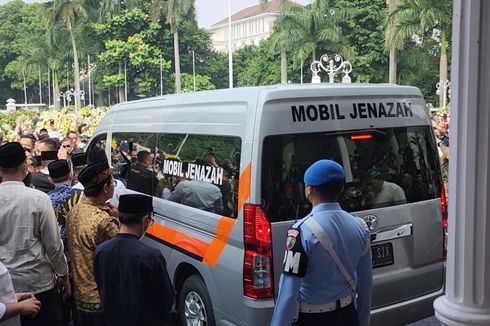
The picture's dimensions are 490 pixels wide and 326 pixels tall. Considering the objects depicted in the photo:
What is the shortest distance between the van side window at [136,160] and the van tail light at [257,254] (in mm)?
1909

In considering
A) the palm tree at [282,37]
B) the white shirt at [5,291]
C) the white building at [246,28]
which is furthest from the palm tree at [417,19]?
the white building at [246,28]

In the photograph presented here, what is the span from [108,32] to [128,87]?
7806 mm

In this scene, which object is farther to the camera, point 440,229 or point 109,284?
point 440,229

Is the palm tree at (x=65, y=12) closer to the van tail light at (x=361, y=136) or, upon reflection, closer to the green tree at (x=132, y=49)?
the green tree at (x=132, y=49)

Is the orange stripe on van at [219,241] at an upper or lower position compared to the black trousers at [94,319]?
upper

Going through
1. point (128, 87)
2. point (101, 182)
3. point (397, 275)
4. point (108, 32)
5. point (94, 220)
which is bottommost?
point (397, 275)

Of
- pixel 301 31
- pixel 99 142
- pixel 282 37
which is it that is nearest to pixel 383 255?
pixel 99 142

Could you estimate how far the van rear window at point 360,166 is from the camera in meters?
3.74

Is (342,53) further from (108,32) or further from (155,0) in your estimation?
(108,32)

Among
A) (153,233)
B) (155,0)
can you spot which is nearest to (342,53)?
(155,0)

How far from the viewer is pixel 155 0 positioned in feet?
182

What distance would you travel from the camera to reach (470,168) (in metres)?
2.27

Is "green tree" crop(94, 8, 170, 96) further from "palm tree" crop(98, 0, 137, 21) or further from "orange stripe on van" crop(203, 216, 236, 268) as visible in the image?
"orange stripe on van" crop(203, 216, 236, 268)

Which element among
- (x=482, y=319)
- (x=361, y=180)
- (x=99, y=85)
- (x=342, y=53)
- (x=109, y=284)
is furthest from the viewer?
(x=99, y=85)
